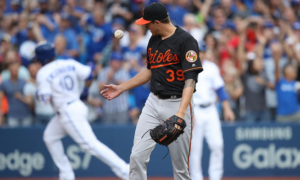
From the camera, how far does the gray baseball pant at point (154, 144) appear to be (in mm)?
5020

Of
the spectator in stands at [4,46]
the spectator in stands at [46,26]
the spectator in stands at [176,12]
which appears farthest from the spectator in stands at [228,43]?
the spectator in stands at [4,46]

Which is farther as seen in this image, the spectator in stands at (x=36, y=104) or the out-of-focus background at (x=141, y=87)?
the spectator in stands at (x=36, y=104)

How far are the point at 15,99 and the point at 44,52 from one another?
297 centimetres

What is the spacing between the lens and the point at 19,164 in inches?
364

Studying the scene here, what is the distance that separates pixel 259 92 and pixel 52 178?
191 inches

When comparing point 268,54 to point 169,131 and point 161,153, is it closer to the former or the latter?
point 161,153

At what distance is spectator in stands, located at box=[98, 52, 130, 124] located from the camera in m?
9.71

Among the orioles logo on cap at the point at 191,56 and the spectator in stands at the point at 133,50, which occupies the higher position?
the spectator in stands at the point at 133,50

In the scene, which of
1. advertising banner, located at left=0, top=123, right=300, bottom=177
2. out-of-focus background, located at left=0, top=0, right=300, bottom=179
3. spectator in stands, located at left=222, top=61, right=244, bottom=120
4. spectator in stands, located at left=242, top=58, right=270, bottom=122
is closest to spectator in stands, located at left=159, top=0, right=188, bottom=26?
out-of-focus background, located at left=0, top=0, right=300, bottom=179

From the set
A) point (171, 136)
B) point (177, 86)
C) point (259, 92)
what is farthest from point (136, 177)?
point (259, 92)

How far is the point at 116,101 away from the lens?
31.8ft

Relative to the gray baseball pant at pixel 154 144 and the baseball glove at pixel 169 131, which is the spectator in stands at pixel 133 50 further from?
the baseball glove at pixel 169 131

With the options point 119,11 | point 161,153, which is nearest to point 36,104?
point 161,153

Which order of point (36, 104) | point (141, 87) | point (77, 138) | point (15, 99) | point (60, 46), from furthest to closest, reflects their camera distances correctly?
point (60, 46), point (141, 87), point (36, 104), point (15, 99), point (77, 138)
